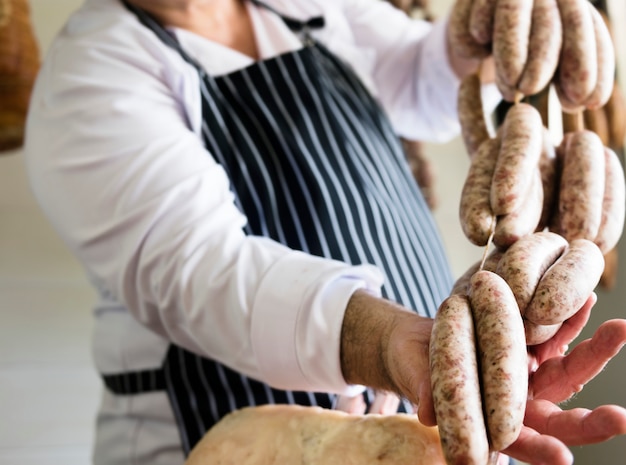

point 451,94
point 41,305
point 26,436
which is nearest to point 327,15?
point 451,94

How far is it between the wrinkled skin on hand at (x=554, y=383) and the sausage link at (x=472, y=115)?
332mm

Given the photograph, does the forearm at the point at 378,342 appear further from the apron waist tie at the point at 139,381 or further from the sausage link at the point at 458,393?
the apron waist tie at the point at 139,381

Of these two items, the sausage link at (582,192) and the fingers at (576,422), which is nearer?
the fingers at (576,422)

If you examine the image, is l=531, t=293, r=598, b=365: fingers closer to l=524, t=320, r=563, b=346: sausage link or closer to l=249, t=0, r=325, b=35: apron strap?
l=524, t=320, r=563, b=346: sausage link

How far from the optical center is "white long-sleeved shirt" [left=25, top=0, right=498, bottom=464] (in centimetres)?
81

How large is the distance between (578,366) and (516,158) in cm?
22

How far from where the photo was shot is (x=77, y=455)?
1827mm

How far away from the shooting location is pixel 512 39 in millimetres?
816

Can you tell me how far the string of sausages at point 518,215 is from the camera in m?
0.50

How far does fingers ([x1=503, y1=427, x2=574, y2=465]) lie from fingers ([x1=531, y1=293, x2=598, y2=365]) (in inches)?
4.8

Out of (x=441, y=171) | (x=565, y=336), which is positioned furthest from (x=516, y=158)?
(x=441, y=171)

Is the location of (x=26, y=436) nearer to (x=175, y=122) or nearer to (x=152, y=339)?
(x=152, y=339)

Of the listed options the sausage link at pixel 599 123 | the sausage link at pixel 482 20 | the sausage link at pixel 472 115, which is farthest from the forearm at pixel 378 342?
the sausage link at pixel 599 123

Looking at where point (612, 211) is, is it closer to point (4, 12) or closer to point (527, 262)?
point (527, 262)
